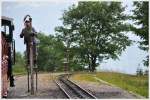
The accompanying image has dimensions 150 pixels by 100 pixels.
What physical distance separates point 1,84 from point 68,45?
1325 inches

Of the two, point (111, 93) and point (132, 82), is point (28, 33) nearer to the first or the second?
point (111, 93)

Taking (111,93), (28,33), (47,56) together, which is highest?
(28,33)

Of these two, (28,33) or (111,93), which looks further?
(111,93)

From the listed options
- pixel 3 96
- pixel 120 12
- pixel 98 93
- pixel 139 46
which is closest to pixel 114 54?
pixel 120 12

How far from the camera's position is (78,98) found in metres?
18.0

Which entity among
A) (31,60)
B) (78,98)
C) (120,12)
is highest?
(120,12)

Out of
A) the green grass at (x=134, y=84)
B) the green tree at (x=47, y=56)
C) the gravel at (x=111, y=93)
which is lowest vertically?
the gravel at (x=111, y=93)

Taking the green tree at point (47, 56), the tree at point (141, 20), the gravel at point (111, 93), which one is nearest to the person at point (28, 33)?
the gravel at point (111, 93)

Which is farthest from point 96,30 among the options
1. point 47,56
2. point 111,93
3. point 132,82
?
point 111,93

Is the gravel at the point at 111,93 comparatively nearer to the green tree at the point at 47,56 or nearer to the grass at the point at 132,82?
the grass at the point at 132,82

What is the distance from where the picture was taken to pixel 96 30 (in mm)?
49625

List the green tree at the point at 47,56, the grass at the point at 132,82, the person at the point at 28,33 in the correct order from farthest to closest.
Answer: the green tree at the point at 47,56, the grass at the point at 132,82, the person at the point at 28,33

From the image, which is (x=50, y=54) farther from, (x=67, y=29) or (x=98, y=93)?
(x=98, y=93)

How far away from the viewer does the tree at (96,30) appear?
48.5m
